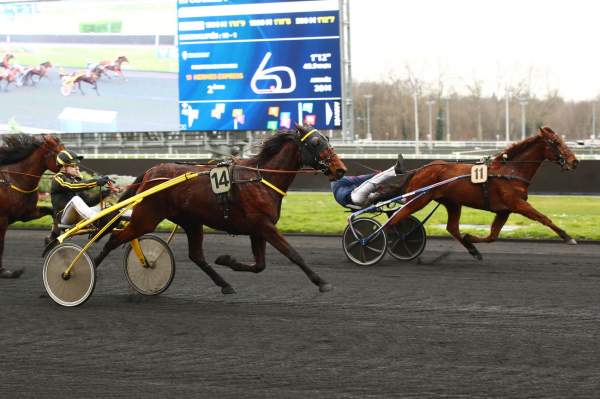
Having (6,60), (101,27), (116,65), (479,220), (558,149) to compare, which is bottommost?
(479,220)

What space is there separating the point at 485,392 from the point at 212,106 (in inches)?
655

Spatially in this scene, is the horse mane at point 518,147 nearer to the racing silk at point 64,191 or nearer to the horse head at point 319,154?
the horse head at point 319,154

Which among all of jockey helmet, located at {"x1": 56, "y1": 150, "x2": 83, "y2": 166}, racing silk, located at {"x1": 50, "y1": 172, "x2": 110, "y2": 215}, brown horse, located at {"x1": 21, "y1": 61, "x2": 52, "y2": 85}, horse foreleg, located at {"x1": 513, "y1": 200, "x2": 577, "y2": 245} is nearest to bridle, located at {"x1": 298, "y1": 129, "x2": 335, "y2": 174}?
racing silk, located at {"x1": 50, "y1": 172, "x2": 110, "y2": 215}

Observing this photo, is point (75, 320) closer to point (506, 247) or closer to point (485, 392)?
point (485, 392)

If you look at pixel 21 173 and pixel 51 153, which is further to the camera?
pixel 51 153

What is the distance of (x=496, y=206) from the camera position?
10250mm

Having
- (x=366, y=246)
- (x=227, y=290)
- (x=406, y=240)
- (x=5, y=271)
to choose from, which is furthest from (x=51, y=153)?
(x=406, y=240)

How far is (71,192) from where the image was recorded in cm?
974

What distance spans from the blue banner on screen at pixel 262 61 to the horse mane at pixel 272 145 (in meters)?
11.9

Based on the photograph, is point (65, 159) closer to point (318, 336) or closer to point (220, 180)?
point (220, 180)

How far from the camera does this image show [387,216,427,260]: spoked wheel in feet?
34.3

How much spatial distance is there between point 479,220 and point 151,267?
27.7ft

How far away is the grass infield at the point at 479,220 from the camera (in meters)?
13.6

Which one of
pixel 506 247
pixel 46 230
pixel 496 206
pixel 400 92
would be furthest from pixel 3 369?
pixel 400 92
